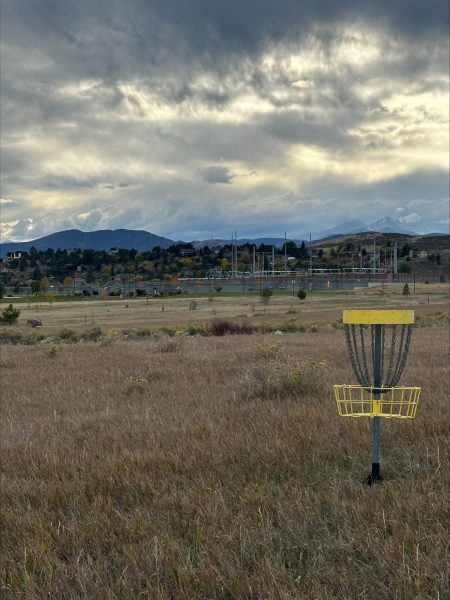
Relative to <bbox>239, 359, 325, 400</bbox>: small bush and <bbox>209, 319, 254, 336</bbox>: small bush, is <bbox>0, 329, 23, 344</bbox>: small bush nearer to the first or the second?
<bbox>209, 319, 254, 336</bbox>: small bush

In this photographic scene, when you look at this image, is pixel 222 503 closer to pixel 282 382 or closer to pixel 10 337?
pixel 282 382

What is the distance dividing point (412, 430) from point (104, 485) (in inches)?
144

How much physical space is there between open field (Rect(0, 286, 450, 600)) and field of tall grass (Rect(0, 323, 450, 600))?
1cm

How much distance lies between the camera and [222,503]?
447cm

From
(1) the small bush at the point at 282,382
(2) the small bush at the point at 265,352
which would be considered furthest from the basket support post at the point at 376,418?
(2) the small bush at the point at 265,352

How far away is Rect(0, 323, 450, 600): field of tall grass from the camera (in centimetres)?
337

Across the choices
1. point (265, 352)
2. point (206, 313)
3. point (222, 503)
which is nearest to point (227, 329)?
point (265, 352)

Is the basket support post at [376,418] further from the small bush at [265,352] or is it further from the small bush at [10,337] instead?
the small bush at [10,337]

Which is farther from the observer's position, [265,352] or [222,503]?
[265,352]

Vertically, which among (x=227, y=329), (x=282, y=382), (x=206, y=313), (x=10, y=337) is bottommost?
(x=206, y=313)

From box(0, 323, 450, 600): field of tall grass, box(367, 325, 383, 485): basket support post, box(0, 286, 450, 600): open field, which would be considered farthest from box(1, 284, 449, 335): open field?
box(367, 325, 383, 485): basket support post

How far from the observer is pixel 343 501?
442cm

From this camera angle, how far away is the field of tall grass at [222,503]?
3373mm

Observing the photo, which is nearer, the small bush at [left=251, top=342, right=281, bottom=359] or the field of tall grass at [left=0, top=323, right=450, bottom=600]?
the field of tall grass at [left=0, top=323, right=450, bottom=600]
